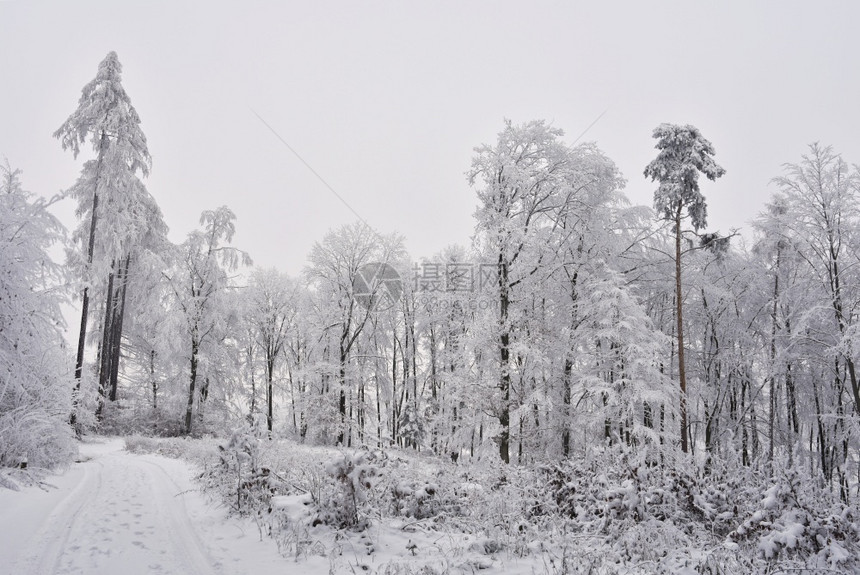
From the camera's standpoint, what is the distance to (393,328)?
28750 mm

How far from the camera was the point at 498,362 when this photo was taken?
13594 mm

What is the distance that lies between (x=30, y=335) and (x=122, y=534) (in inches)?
203

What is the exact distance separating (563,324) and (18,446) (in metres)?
14.8

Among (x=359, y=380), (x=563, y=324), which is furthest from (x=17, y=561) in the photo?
(x=359, y=380)

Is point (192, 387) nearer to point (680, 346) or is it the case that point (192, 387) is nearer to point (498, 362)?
point (498, 362)

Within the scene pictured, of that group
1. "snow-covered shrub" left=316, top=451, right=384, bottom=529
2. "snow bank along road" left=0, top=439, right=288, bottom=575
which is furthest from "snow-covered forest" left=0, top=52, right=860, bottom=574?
"snow bank along road" left=0, top=439, right=288, bottom=575

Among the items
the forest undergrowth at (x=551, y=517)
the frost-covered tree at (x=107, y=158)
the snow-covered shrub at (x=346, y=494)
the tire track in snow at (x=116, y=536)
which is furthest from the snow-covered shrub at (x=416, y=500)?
the frost-covered tree at (x=107, y=158)

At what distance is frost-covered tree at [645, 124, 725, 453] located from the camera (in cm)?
1591

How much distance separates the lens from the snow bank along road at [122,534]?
4570 millimetres

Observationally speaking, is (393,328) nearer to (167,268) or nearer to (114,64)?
(167,268)

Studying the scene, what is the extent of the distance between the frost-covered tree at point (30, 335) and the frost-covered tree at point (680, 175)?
56.3ft

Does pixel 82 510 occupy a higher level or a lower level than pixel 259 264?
lower

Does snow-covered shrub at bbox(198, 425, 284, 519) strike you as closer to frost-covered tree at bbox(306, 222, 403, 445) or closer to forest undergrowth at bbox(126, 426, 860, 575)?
forest undergrowth at bbox(126, 426, 860, 575)

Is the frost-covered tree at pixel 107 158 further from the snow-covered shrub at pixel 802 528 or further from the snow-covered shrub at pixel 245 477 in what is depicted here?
the snow-covered shrub at pixel 802 528
